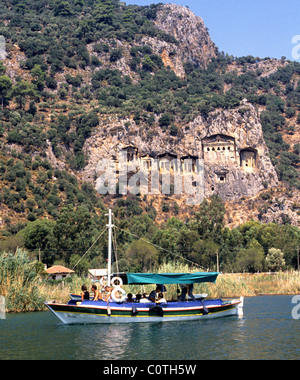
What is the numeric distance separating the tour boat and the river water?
2.62 feet

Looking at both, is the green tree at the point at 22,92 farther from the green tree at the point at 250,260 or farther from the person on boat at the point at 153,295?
the person on boat at the point at 153,295

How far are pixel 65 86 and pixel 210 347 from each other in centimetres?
13863

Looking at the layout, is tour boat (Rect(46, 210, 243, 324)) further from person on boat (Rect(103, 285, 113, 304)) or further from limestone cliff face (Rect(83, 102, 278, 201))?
limestone cliff face (Rect(83, 102, 278, 201))

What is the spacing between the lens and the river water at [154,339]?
25.0 meters

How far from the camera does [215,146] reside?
141875 mm

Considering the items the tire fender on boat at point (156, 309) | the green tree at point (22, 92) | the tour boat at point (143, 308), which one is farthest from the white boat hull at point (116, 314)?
the green tree at point (22, 92)

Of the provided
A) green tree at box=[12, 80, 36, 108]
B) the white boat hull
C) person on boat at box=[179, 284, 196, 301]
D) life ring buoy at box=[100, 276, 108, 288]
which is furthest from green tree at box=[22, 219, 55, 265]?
green tree at box=[12, 80, 36, 108]

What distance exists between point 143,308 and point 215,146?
108 metres

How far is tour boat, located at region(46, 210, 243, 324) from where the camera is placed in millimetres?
36031

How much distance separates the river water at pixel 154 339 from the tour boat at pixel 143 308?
2.62 ft

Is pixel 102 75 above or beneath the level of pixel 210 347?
above

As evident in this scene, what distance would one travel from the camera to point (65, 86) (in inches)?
6147
